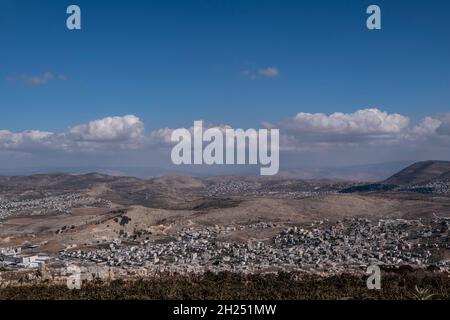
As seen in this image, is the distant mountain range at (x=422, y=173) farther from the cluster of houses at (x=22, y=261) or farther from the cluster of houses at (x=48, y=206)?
the cluster of houses at (x=22, y=261)

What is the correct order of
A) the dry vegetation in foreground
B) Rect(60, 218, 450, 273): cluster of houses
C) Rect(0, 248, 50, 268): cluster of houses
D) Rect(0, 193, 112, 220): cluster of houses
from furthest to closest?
Rect(0, 193, 112, 220): cluster of houses
Rect(0, 248, 50, 268): cluster of houses
Rect(60, 218, 450, 273): cluster of houses
the dry vegetation in foreground

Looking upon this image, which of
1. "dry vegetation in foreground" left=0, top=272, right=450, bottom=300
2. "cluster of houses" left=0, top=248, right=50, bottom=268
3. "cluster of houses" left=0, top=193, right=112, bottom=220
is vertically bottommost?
"cluster of houses" left=0, top=193, right=112, bottom=220

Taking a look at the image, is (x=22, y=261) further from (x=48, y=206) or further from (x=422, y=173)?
(x=422, y=173)

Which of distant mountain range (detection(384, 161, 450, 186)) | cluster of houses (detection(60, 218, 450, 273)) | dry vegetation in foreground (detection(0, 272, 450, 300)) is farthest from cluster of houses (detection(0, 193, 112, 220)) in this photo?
distant mountain range (detection(384, 161, 450, 186))

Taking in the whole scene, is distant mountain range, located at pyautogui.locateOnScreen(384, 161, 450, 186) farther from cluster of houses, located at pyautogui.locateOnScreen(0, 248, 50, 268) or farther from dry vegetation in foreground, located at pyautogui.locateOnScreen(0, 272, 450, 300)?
dry vegetation in foreground, located at pyautogui.locateOnScreen(0, 272, 450, 300)

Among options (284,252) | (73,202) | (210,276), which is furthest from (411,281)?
(73,202)

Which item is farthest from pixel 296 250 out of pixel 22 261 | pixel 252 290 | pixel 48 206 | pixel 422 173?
pixel 422 173

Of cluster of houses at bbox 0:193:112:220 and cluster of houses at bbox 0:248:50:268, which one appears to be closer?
cluster of houses at bbox 0:248:50:268

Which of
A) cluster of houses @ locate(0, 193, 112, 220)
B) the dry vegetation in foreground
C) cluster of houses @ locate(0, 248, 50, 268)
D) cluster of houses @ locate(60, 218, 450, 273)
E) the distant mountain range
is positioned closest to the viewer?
the dry vegetation in foreground

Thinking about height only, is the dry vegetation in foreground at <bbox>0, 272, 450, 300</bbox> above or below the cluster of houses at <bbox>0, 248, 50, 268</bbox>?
above
